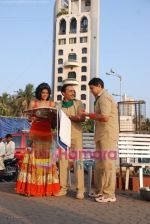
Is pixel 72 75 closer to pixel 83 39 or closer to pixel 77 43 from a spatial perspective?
pixel 77 43

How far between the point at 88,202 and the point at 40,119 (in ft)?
5.09

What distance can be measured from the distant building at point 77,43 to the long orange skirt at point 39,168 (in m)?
86.9

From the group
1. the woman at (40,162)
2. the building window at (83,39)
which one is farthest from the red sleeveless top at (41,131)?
the building window at (83,39)

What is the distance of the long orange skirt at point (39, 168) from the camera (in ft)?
22.7

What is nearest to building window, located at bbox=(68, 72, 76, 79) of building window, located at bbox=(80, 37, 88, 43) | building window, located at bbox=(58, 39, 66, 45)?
building window, located at bbox=(80, 37, 88, 43)

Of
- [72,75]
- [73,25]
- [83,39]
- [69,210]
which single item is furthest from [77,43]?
[69,210]

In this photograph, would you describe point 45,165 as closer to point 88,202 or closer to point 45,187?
point 45,187

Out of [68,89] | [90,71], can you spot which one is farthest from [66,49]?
[68,89]

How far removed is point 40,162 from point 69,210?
61.4 inches

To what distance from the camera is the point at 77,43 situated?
101 m

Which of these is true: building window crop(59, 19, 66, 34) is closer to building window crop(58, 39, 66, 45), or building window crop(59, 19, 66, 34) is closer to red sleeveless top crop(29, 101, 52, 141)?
building window crop(58, 39, 66, 45)

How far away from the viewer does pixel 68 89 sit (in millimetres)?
7035

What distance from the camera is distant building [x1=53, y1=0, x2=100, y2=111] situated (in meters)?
97.2

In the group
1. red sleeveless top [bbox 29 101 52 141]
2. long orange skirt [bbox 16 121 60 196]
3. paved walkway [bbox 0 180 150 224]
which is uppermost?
red sleeveless top [bbox 29 101 52 141]
